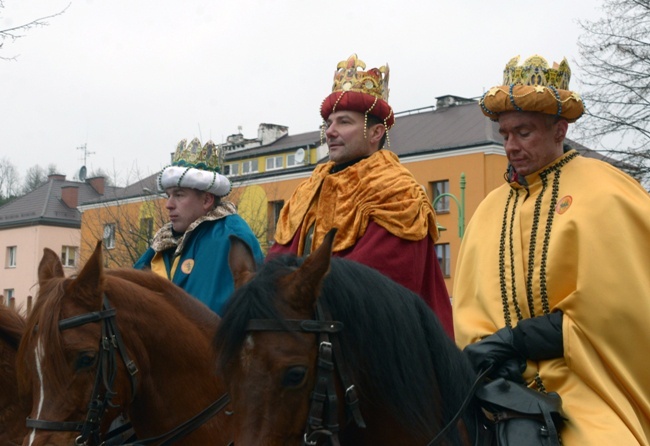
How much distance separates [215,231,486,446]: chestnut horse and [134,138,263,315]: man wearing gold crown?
282 centimetres

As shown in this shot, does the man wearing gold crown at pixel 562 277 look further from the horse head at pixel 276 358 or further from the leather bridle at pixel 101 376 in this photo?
the leather bridle at pixel 101 376

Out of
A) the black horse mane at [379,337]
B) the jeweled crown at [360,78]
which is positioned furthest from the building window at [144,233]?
the black horse mane at [379,337]

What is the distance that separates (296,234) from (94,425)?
5.67 ft

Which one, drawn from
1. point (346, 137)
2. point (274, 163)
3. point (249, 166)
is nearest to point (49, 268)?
point (346, 137)

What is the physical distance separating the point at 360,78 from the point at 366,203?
0.92m

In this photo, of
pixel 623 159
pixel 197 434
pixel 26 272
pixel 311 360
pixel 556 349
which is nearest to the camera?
pixel 311 360

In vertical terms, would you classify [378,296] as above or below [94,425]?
above

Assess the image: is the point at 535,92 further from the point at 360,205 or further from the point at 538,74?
the point at 360,205

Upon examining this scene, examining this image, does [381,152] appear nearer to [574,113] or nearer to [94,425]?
[574,113]

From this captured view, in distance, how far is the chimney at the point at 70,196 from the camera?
2955 inches

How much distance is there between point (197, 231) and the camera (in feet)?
23.8

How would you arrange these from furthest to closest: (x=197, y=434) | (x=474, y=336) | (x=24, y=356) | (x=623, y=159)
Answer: (x=623, y=159) → (x=197, y=434) → (x=24, y=356) → (x=474, y=336)

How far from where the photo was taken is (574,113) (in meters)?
4.89

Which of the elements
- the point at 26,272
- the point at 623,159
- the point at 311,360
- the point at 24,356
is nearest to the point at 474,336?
the point at 311,360
